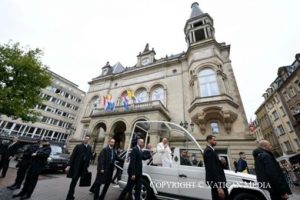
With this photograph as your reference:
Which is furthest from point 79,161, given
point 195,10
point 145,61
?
point 195,10

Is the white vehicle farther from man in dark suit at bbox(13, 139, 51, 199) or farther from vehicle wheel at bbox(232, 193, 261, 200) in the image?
man in dark suit at bbox(13, 139, 51, 199)

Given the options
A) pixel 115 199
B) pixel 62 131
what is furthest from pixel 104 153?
pixel 62 131

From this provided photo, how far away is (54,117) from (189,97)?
31.3 meters

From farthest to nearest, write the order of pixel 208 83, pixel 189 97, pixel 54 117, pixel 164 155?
pixel 54 117 → pixel 189 97 → pixel 208 83 → pixel 164 155

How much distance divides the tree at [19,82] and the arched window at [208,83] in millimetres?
16867

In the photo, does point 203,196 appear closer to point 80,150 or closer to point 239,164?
point 80,150

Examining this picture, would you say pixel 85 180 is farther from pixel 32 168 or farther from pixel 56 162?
pixel 56 162

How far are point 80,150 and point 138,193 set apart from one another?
234 cm

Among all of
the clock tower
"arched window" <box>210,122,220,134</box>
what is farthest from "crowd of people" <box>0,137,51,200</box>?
the clock tower

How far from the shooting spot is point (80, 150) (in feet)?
14.9

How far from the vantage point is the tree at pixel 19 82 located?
12.1 m

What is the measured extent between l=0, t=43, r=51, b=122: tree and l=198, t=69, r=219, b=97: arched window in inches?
664

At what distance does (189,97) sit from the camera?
603 inches

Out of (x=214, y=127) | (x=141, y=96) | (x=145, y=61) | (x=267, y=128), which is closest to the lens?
(x=214, y=127)
